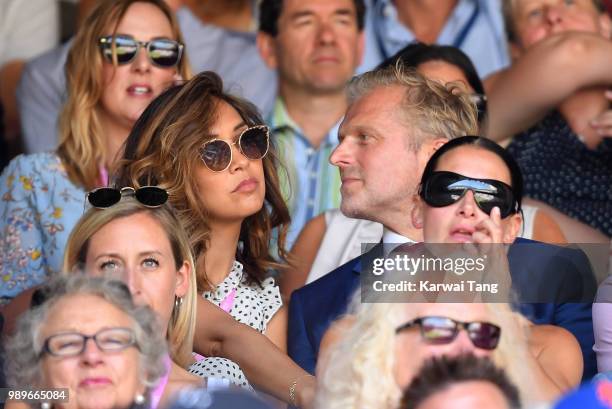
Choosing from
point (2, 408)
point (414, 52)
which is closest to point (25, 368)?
point (2, 408)

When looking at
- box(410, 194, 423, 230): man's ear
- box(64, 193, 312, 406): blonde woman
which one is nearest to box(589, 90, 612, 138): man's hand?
box(410, 194, 423, 230): man's ear

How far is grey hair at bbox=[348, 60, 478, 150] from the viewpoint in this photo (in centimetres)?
395

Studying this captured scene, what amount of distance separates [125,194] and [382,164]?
77 cm

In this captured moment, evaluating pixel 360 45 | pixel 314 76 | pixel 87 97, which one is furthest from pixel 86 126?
pixel 360 45

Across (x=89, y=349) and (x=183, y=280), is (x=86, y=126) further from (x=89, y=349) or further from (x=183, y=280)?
(x=89, y=349)

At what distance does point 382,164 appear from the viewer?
12.9 ft

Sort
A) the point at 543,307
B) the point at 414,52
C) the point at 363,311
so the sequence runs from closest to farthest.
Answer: the point at 363,311
the point at 543,307
the point at 414,52

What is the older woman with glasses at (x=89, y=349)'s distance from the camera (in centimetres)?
282

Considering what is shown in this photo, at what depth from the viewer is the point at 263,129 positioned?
3.99 m

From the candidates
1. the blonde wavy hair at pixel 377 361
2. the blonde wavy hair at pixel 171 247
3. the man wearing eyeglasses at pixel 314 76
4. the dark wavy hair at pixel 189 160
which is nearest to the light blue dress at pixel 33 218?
the dark wavy hair at pixel 189 160

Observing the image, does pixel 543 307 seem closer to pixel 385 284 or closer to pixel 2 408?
pixel 385 284

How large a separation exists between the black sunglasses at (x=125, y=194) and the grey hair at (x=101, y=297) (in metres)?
0.51

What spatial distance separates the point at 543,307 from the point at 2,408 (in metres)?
1.42

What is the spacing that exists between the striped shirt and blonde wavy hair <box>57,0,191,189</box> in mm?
614
